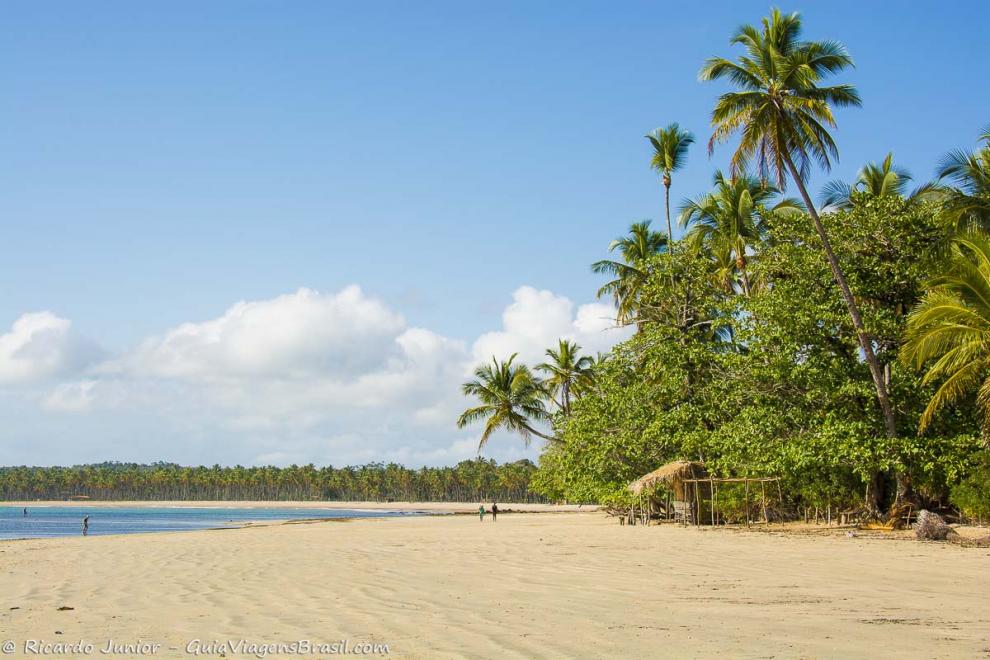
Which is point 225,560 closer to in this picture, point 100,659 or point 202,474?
point 100,659

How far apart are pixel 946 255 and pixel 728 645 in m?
17.5

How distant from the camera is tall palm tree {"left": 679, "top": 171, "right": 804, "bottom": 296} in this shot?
97.4 feet

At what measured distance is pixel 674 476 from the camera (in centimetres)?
2525

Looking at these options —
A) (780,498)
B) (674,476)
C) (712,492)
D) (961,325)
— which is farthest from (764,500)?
(961,325)

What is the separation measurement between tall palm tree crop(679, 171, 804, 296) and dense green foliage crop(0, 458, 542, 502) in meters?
89.0

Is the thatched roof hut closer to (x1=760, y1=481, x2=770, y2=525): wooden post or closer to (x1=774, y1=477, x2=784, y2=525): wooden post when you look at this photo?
(x1=760, y1=481, x2=770, y2=525): wooden post

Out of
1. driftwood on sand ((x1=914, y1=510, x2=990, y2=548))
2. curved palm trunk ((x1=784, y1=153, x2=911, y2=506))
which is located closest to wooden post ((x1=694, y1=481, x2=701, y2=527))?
curved palm trunk ((x1=784, y1=153, x2=911, y2=506))

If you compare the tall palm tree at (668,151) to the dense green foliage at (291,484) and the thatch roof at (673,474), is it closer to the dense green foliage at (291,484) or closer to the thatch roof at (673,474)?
the thatch roof at (673,474)

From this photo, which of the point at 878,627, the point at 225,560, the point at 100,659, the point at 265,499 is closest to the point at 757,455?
the point at 225,560

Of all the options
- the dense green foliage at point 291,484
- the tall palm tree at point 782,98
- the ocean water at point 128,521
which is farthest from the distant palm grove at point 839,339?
the dense green foliage at point 291,484

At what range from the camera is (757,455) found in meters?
21.7

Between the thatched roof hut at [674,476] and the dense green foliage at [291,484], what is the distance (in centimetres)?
9376

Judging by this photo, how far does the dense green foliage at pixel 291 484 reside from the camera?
13212 centimetres

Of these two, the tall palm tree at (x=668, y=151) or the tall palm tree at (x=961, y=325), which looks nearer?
the tall palm tree at (x=961, y=325)
